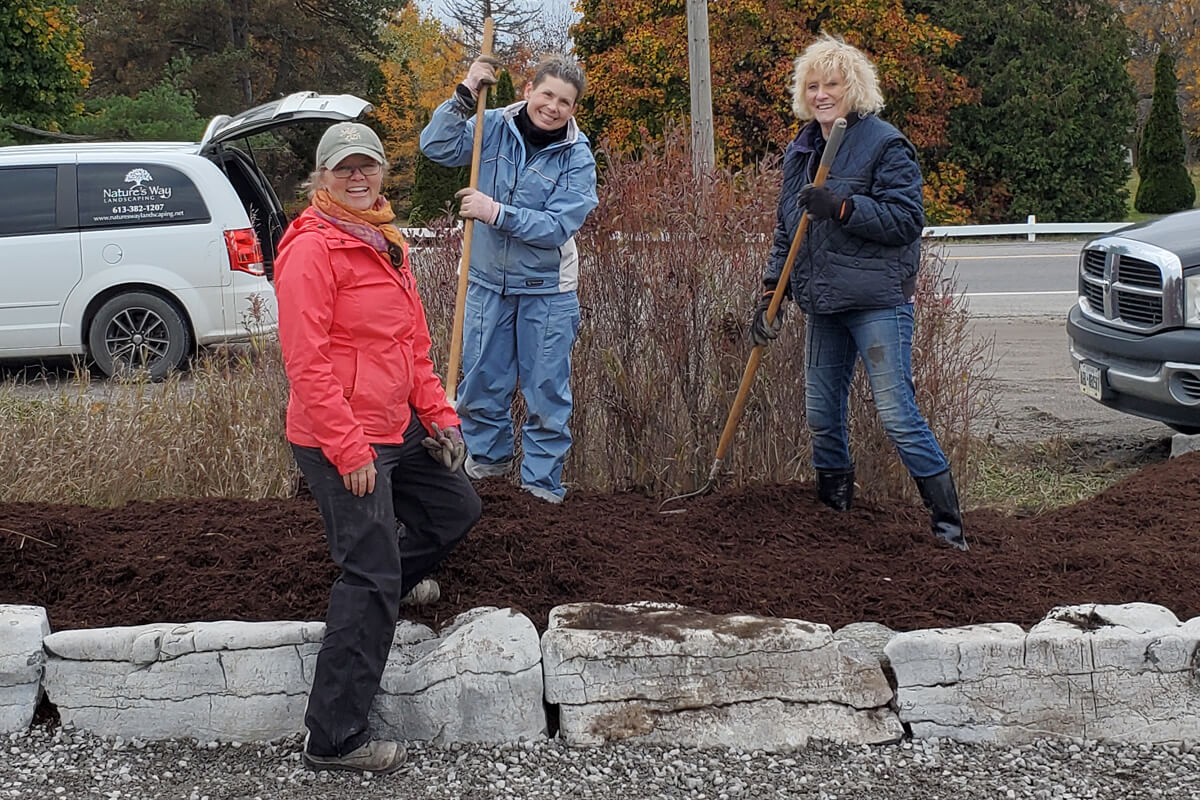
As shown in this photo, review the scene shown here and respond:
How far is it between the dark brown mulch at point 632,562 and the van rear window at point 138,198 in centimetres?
521

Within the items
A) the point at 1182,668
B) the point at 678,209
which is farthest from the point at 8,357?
the point at 1182,668

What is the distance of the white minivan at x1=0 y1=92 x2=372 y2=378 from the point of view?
30.1 feet

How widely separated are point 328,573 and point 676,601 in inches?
43.0

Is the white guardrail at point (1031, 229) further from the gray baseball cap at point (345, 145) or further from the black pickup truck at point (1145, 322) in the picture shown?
the gray baseball cap at point (345, 145)

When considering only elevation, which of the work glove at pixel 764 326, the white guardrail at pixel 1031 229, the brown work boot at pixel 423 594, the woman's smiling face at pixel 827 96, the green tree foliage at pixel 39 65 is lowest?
the brown work boot at pixel 423 594

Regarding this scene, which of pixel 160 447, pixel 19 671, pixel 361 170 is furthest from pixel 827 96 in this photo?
pixel 160 447

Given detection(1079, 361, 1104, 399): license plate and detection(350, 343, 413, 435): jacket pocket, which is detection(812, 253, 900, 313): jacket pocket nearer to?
detection(350, 343, 413, 435): jacket pocket

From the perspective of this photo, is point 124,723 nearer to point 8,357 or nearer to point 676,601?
point 676,601

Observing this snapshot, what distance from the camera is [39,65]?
1580 cm

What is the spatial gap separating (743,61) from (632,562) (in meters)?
18.5

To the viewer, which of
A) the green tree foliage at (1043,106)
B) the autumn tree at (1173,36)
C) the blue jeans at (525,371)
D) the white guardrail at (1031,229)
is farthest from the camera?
the autumn tree at (1173,36)

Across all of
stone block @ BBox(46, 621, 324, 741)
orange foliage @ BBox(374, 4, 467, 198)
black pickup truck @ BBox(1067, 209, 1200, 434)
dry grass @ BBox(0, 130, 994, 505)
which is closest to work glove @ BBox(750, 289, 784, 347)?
dry grass @ BBox(0, 130, 994, 505)

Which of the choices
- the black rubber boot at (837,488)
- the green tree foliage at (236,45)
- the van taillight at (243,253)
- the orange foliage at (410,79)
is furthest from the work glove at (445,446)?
the green tree foliage at (236,45)

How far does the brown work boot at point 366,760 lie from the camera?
3225 millimetres
